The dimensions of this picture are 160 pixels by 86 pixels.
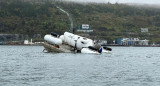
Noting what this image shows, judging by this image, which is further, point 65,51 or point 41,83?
point 65,51

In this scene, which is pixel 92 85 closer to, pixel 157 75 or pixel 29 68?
pixel 157 75

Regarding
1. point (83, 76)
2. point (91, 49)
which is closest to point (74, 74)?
point (83, 76)

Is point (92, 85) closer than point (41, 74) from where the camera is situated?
Yes

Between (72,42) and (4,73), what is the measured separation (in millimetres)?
55226

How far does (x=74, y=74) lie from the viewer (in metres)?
67.4

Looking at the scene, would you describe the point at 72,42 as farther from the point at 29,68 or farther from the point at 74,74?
the point at 74,74

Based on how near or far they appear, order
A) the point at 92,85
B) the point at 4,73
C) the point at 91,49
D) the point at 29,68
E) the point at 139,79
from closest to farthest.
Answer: the point at 92,85
the point at 139,79
the point at 4,73
the point at 29,68
the point at 91,49

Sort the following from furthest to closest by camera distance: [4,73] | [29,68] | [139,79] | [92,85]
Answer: [29,68]
[4,73]
[139,79]
[92,85]

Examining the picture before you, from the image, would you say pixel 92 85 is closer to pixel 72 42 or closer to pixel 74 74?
pixel 74 74

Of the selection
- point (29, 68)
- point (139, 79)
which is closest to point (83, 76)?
point (139, 79)

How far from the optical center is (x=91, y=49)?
121m

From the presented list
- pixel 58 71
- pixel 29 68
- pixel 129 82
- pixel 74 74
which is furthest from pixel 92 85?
pixel 29 68

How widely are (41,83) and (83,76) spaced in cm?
815

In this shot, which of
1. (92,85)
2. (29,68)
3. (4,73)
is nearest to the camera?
(92,85)
